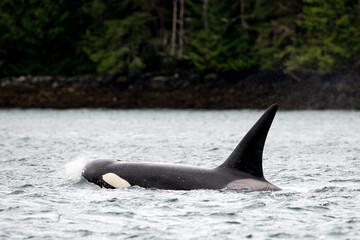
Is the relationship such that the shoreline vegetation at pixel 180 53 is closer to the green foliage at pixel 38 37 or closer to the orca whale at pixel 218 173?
the green foliage at pixel 38 37

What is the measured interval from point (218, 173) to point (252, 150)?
31.5 inches

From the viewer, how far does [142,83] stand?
219 ft

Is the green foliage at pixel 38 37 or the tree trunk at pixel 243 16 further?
the green foliage at pixel 38 37

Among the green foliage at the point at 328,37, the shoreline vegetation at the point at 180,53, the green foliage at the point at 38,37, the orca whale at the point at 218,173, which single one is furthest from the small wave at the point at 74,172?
the green foliage at the point at 38,37

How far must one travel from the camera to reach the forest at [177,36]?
62.2m

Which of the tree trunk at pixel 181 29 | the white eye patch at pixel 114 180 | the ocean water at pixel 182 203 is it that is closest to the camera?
the ocean water at pixel 182 203

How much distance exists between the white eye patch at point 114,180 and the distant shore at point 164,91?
49.0 meters

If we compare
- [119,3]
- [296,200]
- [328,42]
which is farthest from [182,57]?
[296,200]

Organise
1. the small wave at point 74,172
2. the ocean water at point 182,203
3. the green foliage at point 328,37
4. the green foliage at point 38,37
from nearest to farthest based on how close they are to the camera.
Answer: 1. the ocean water at point 182,203
2. the small wave at point 74,172
3. the green foliage at point 328,37
4. the green foliage at point 38,37

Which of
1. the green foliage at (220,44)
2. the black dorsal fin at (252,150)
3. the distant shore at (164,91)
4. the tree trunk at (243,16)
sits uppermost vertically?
the tree trunk at (243,16)

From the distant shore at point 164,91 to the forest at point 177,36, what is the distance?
3.89 feet

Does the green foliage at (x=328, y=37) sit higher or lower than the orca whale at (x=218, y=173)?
higher

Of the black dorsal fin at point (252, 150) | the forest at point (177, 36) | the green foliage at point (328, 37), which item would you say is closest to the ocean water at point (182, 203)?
the black dorsal fin at point (252, 150)

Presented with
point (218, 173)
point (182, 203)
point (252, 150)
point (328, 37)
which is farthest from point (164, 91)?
point (182, 203)
